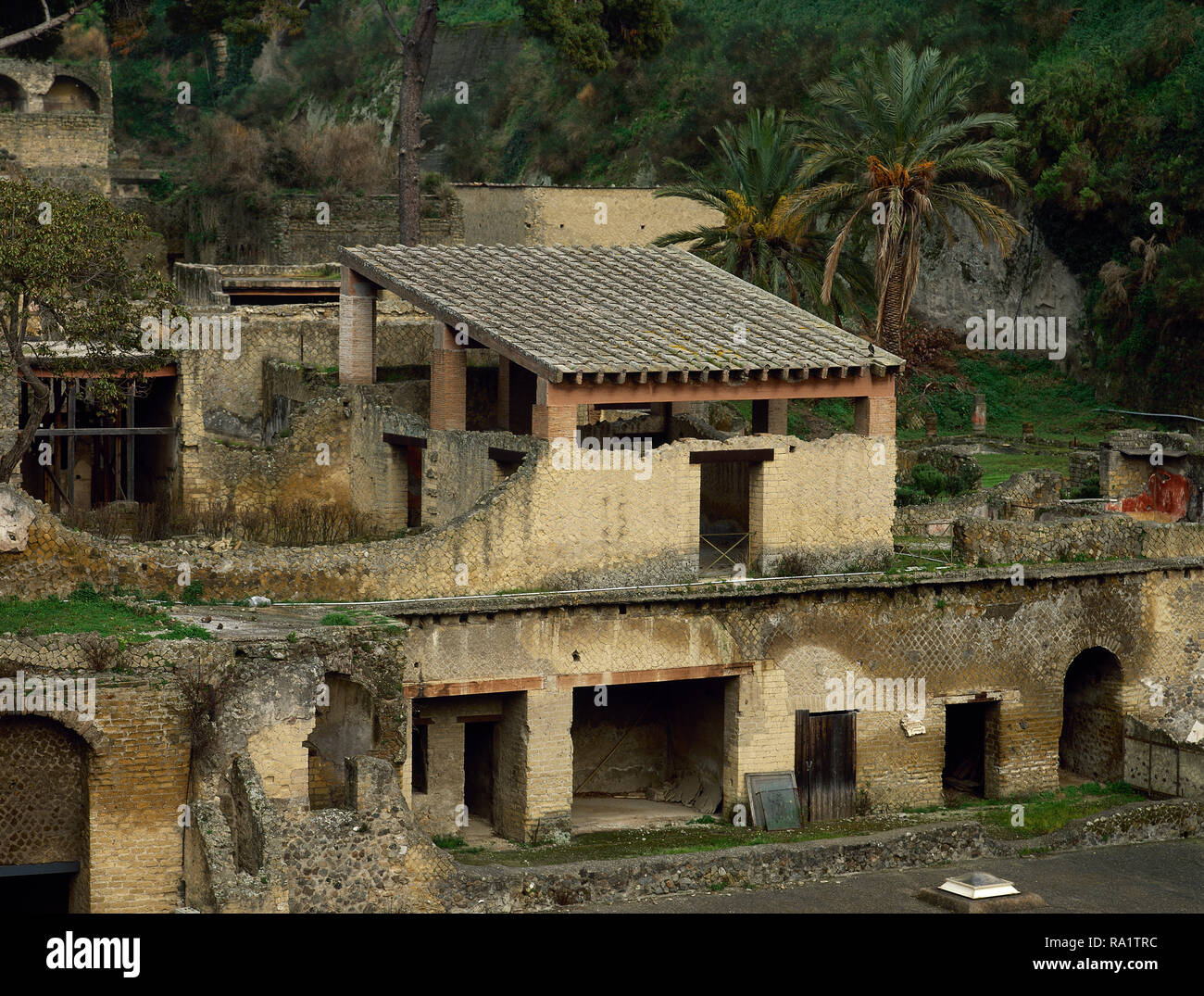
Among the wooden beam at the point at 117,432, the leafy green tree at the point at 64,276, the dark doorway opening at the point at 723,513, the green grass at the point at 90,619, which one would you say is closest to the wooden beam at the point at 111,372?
the leafy green tree at the point at 64,276

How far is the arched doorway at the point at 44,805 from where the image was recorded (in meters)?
22.8

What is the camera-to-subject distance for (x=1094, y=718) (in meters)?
30.8

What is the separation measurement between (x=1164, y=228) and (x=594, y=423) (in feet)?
64.7

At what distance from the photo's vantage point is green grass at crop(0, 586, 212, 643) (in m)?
22.7

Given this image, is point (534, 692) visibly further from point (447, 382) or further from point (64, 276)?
point (64, 276)

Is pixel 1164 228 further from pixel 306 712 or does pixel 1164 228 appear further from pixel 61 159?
pixel 306 712

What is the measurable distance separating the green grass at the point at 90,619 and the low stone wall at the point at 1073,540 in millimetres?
11565

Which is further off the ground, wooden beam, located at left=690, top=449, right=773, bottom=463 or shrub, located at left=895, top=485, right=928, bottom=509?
wooden beam, located at left=690, top=449, right=773, bottom=463

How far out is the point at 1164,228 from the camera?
46750 mm

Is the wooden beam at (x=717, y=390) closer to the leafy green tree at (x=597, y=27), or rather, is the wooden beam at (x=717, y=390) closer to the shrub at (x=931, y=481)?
the shrub at (x=931, y=481)

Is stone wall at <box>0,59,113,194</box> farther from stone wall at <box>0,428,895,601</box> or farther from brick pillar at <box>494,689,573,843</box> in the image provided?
brick pillar at <box>494,689,573,843</box>

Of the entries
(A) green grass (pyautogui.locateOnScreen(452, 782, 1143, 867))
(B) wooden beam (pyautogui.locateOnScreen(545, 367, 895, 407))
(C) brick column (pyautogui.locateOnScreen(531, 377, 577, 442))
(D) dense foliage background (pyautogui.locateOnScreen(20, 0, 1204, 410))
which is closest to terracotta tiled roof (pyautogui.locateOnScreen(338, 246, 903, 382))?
(B) wooden beam (pyautogui.locateOnScreen(545, 367, 895, 407))

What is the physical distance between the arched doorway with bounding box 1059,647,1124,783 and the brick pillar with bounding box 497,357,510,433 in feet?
31.5

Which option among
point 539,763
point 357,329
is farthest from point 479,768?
point 357,329
